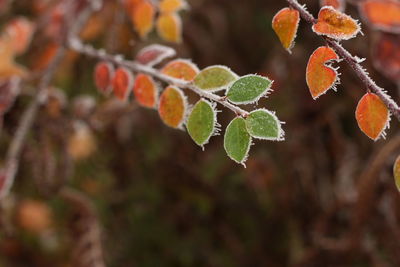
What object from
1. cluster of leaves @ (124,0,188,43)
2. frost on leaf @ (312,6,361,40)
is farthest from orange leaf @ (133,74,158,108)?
frost on leaf @ (312,6,361,40)

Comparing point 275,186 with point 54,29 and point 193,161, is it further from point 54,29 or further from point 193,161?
point 54,29

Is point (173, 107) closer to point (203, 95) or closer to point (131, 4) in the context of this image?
point (203, 95)

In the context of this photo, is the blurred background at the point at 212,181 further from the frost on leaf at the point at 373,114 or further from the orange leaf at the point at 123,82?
the frost on leaf at the point at 373,114

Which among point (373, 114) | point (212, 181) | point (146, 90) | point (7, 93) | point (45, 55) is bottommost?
point (212, 181)

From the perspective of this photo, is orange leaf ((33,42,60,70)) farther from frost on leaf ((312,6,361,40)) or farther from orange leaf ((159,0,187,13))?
frost on leaf ((312,6,361,40))

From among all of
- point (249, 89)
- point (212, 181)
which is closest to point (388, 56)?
point (249, 89)

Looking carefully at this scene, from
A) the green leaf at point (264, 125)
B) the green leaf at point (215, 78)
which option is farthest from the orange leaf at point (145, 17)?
the green leaf at point (264, 125)
